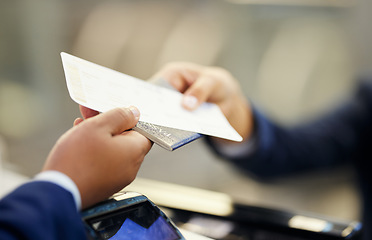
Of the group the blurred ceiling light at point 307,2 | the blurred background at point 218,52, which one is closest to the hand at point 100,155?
the blurred background at point 218,52

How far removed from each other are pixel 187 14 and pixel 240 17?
0.26 m

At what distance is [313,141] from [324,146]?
0.04 meters

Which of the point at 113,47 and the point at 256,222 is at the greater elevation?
the point at 113,47

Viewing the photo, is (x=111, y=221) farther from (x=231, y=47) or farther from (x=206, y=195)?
(x=231, y=47)

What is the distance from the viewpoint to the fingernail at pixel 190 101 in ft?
1.71

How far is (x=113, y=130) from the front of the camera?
0.33m

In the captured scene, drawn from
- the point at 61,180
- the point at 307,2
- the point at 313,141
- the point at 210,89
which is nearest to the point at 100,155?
the point at 61,180

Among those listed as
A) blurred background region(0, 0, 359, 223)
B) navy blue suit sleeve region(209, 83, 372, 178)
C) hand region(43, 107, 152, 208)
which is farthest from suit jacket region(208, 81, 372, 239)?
hand region(43, 107, 152, 208)

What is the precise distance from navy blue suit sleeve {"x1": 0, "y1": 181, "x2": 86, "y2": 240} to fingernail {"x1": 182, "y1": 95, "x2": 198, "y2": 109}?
0.27 m

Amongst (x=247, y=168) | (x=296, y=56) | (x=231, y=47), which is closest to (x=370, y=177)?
(x=247, y=168)

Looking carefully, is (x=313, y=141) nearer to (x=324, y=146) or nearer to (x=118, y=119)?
(x=324, y=146)

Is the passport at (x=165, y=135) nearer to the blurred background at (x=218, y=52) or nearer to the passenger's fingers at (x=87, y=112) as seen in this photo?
the passenger's fingers at (x=87, y=112)

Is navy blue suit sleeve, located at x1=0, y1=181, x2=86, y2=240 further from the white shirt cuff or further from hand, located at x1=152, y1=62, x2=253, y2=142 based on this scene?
hand, located at x1=152, y1=62, x2=253, y2=142

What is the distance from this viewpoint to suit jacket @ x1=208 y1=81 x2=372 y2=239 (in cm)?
95
